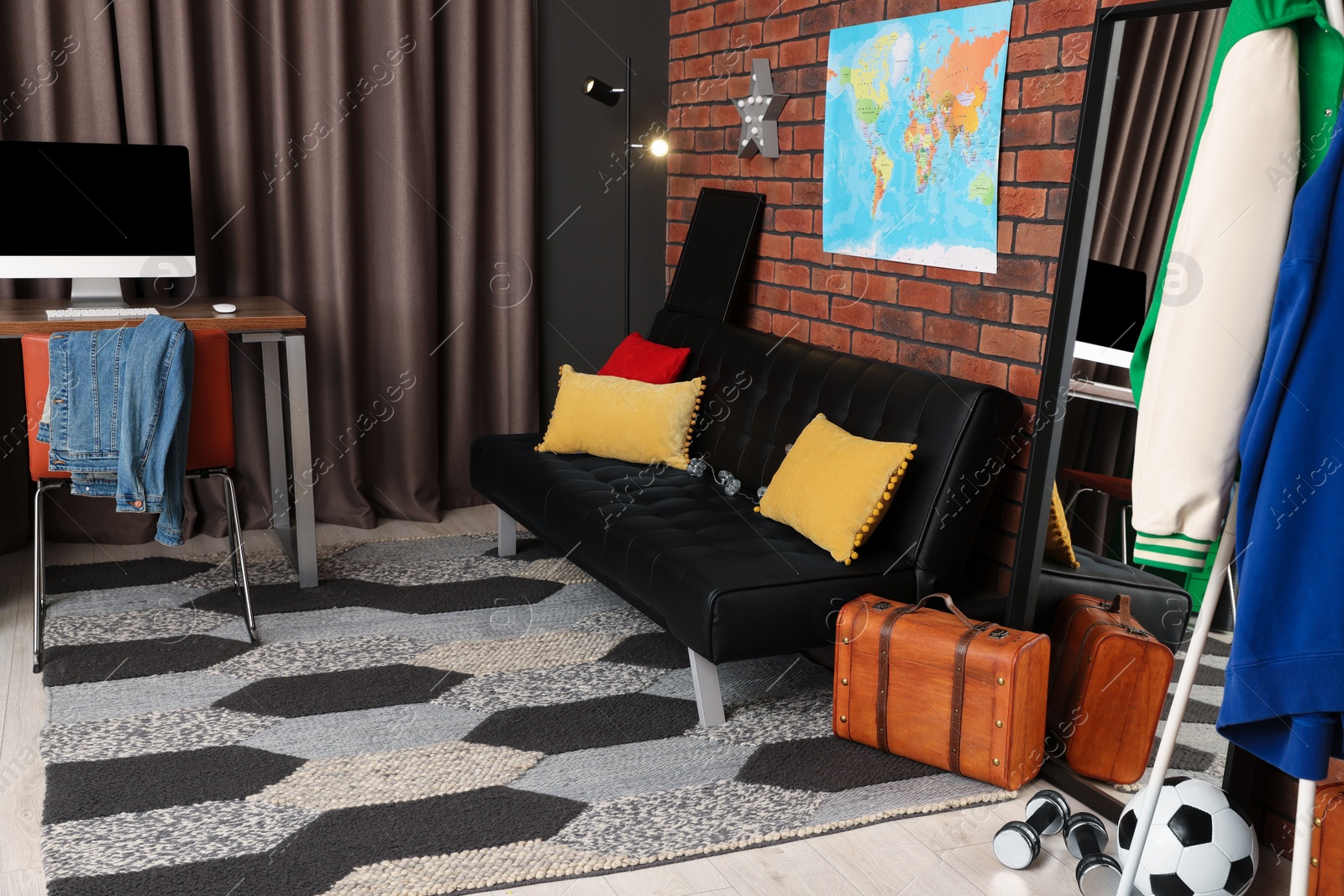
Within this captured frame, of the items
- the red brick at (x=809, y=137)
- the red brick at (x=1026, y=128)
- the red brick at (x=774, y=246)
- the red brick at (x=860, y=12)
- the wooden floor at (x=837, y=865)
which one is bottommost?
the wooden floor at (x=837, y=865)

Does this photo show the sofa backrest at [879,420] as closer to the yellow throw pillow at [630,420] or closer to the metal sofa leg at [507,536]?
the yellow throw pillow at [630,420]

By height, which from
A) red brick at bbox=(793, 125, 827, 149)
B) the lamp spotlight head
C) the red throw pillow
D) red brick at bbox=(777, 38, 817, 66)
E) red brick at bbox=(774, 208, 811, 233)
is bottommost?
the red throw pillow

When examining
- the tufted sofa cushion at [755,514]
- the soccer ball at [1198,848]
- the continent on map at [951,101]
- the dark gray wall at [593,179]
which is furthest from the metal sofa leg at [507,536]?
the soccer ball at [1198,848]

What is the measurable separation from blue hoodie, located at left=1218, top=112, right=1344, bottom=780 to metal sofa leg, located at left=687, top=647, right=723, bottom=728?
3.79 ft

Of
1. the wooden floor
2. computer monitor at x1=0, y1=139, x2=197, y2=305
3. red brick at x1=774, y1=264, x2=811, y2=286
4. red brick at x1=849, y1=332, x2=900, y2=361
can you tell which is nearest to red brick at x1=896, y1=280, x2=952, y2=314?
red brick at x1=849, y1=332, x2=900, y2=361

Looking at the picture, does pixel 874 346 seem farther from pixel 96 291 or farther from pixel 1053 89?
pixel 96 291

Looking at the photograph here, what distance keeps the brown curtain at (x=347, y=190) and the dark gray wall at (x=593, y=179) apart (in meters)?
0.12

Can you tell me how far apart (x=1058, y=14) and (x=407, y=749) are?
6.78 feet

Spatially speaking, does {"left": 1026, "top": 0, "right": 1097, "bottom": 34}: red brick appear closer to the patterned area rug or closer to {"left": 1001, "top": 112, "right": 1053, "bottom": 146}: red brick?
{"left": 1001, "top": 112, "right": 1053, "bottom": 146}: red brick

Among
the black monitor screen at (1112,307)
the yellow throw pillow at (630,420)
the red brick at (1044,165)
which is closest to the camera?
the black monitor screen at (1112,307)

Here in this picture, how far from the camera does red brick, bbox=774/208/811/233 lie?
3408 millimetres

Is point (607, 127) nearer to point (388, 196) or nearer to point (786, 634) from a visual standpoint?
point (388, 196)

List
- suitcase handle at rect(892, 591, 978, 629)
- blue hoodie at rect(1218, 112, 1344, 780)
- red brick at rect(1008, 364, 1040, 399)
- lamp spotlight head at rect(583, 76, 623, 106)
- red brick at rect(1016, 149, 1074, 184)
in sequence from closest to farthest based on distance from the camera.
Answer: blue hoodie at rect(1218, 112, 1344, 780) → suitcase handle at rect(892, 591, 978, 629) → red brick at rect(1016, 149, 1074, 184) → red brick at rect(1008, 364, 1040, 399) → lamp spotlight head at rect(583, 76, 623, 106)

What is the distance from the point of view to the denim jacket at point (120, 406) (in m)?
2.63
